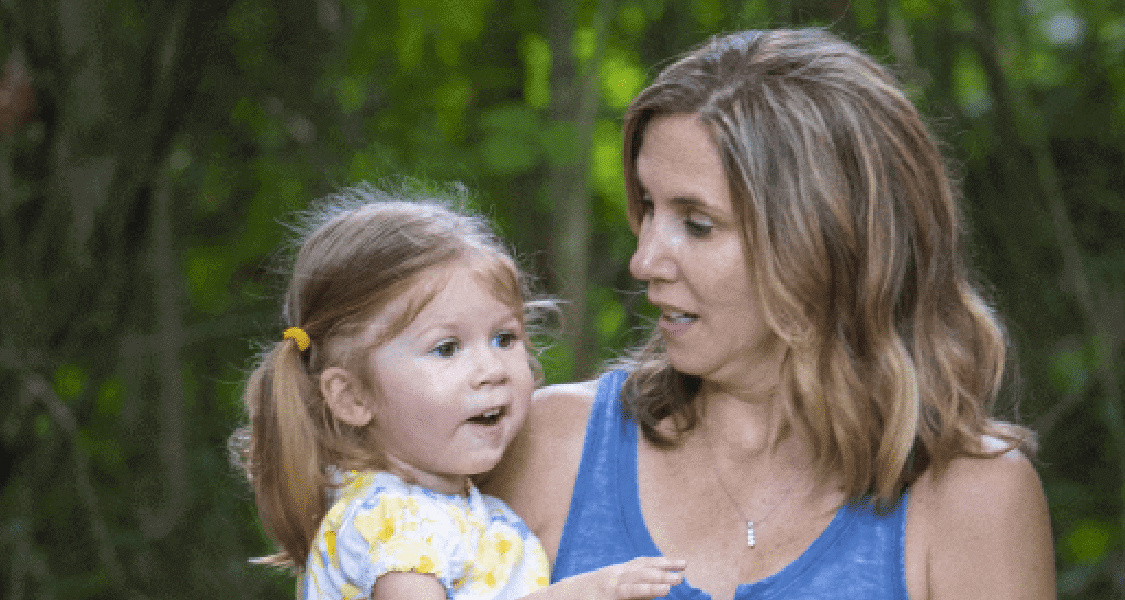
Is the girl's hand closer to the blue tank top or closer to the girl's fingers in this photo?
the girl's fingers

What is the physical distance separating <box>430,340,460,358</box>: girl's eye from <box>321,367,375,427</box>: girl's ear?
14 centimetres

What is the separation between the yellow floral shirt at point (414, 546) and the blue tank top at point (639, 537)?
0.08m

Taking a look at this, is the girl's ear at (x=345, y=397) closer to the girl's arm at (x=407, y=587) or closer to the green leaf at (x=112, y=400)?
the girl's arm at (x=407, y=587)

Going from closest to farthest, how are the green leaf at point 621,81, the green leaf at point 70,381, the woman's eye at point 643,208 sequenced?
the woman's eye at point 643,208 → the green leaf at point 70,381 → the green leaf at point 621,81

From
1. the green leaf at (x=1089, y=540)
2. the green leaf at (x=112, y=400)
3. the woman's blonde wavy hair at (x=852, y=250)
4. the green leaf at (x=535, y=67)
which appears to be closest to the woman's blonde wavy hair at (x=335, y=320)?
the woman's blonde wavy hair at (x=852, y=250)

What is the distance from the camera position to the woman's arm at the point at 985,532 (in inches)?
64.8

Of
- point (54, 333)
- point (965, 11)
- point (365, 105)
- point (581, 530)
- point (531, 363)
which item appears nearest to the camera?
point (581, 530)

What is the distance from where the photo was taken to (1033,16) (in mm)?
3840

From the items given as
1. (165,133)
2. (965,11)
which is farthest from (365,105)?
(965,11)

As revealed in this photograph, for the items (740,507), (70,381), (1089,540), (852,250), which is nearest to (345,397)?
(740,507)

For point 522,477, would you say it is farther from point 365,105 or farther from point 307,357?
point 365,105

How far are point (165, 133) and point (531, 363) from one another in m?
1.96

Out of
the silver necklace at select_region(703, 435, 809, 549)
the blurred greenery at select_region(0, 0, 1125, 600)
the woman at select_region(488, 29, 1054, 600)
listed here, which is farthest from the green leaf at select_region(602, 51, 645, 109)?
the silver necklace at select_region(703, 435, 809, 549)

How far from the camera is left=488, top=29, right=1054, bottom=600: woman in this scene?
170 cm
